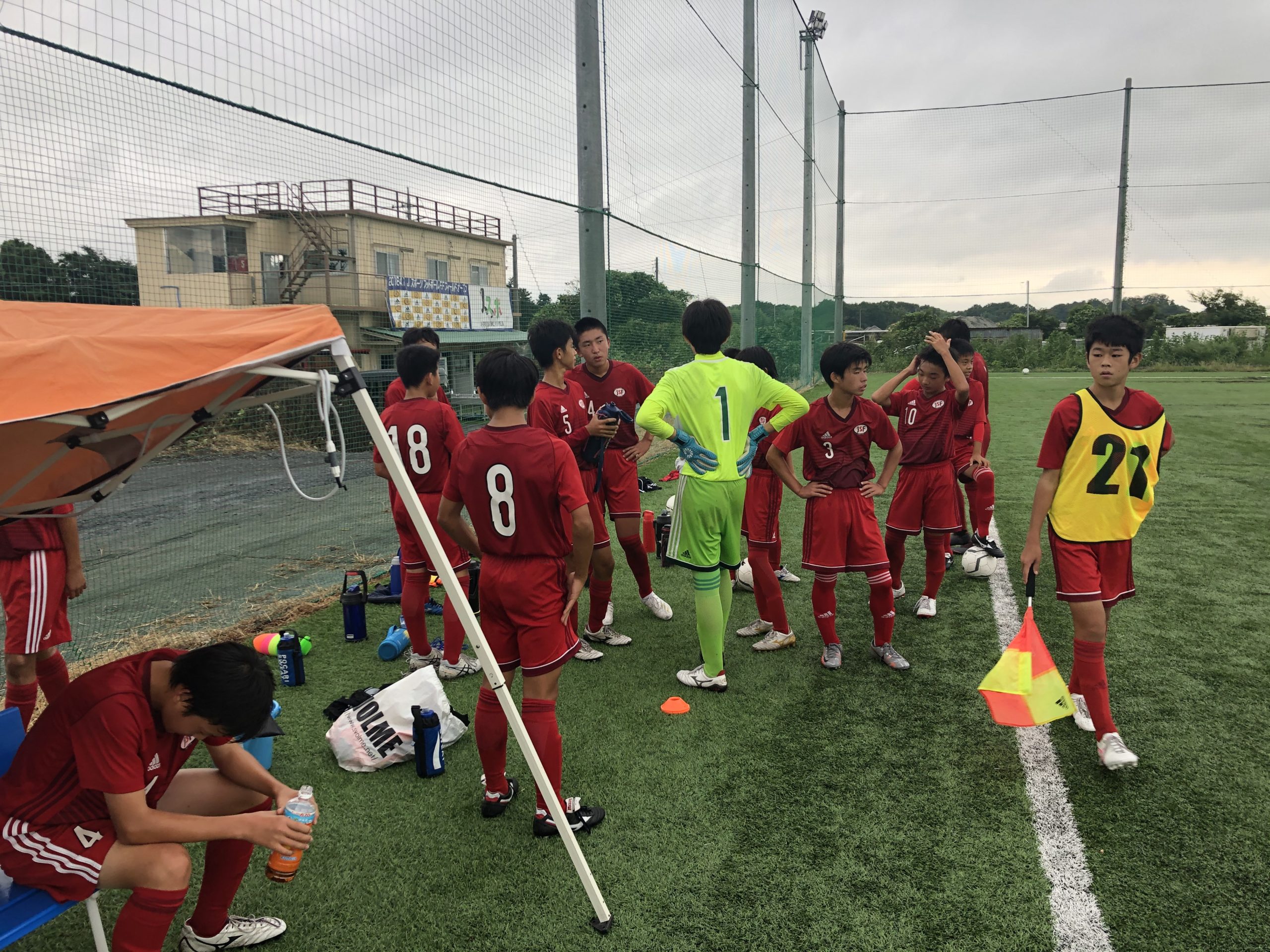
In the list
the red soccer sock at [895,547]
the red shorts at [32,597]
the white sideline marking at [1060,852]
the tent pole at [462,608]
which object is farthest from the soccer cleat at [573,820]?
the red soccer sock at [895,547]

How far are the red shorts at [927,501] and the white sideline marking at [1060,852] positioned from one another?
1623 millimetres

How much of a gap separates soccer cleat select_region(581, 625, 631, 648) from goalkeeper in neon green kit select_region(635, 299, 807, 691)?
920mm

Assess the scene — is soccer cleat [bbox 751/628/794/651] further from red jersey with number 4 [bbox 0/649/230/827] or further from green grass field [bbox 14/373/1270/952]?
red jersey with number 4 [bbox 0/649/230/827]

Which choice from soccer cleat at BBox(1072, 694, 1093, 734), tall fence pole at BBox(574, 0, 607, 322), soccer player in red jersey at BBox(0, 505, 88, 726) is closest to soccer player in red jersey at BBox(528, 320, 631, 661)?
soccer player in red jersey at BBox(0, 505, 88, 726)

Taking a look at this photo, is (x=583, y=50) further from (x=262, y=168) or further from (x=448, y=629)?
(x=448, y=629)

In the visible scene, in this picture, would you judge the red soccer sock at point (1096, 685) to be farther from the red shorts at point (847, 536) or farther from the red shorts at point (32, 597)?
the red shorts at point (32, 597)

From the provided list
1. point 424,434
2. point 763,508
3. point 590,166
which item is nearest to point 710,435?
point 763,508

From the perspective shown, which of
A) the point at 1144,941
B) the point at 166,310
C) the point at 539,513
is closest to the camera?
the point at 166,310

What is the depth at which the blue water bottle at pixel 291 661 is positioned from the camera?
14.1ft

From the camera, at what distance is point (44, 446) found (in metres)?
2.46

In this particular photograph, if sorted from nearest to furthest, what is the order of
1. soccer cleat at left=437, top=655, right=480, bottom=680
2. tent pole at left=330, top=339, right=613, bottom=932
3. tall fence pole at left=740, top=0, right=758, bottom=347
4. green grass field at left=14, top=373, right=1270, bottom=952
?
tent pole at left=330, top=339, right=613, bottom=932 → green grass field at left=14, top=373, right=1270, bottom=952 → soccer cleat at left=437, top=655, right=480, bottom=680 → tall fence pole at left=740, top=0, right=758, bottom=347

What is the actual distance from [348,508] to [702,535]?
576 centimetres

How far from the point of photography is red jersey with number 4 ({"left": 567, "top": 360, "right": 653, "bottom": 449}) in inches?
199

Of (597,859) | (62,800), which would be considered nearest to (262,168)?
(62,800)
